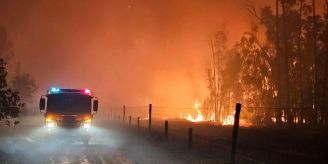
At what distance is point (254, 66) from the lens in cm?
5722

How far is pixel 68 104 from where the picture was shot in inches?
1018

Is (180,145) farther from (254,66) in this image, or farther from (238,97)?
Answer: (238,97)

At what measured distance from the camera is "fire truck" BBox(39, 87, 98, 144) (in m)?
25.3

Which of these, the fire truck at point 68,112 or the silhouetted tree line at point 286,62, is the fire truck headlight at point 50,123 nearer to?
the fire truck at point 68,112

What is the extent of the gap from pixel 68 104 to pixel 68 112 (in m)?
0.55

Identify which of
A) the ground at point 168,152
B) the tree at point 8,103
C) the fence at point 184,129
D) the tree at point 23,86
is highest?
the tree at point 23,86

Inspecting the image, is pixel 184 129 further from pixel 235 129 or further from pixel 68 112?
pixel 235 129

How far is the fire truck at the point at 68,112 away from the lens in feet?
82.9

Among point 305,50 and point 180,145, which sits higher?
point 305,50

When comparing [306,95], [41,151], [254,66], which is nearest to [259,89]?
[254,66]

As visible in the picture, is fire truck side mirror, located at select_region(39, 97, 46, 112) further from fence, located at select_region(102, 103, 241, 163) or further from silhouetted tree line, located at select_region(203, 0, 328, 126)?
silhouetted tree line, located at select_region(203, 0, 328, 126)

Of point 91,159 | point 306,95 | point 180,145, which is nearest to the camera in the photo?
point 91,159

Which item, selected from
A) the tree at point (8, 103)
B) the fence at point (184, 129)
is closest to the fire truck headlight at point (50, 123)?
the tree at point (8, 103)

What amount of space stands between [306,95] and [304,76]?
4281mm
